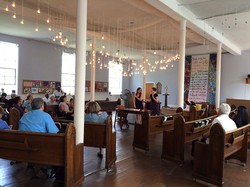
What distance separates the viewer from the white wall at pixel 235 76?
44.9ft

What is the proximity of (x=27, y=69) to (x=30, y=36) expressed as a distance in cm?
174

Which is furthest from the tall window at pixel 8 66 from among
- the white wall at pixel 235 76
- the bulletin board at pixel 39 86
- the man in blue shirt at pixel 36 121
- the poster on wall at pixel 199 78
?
the white wall at pixel 235 76

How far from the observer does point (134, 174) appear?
4008mm

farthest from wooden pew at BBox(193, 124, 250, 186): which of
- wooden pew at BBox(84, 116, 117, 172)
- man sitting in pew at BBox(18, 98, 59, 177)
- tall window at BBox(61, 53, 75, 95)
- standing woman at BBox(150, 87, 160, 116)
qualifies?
tall window at BBox(61, 53, 75, 95)

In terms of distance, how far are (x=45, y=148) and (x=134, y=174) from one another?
5.33 feet

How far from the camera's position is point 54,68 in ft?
44.0

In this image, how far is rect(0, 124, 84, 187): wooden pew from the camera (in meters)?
3.07

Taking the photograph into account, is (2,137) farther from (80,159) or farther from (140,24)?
(140,24)

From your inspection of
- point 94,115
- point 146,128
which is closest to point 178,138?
point 146,128

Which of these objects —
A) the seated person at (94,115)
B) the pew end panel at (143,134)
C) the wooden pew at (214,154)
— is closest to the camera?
the wooden pew at (214,154)

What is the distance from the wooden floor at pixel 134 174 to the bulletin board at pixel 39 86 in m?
8.22

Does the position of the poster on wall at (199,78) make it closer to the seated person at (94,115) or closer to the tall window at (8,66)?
the tall window at (8,66)

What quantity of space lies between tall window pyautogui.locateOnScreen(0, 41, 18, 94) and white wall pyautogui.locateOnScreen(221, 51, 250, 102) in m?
11.7

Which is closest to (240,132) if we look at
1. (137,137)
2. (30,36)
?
(137,137)
